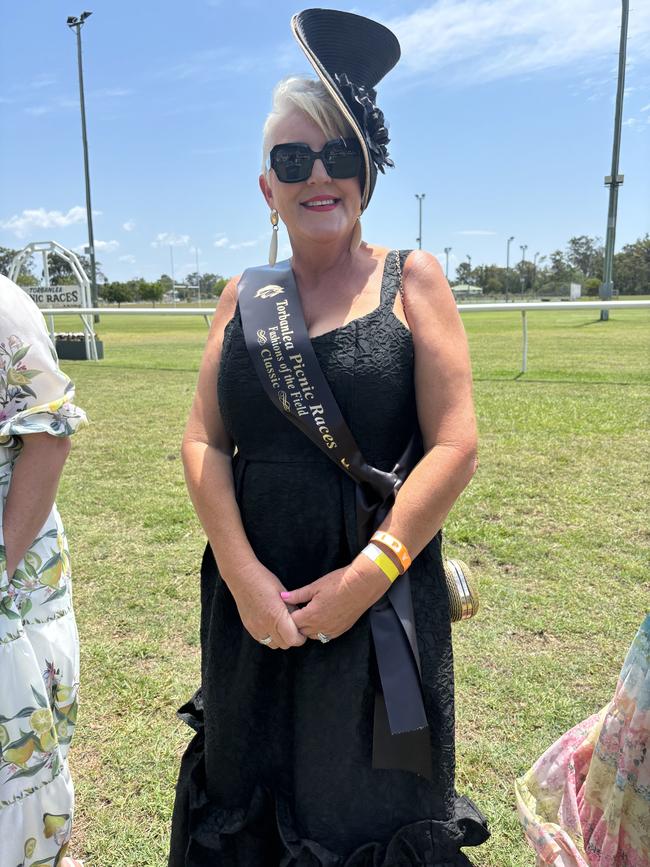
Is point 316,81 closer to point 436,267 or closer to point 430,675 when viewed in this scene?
point 436,267

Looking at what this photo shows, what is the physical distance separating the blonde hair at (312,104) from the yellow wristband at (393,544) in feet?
3.01

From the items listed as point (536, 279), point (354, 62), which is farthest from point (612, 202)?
point (536, 279)

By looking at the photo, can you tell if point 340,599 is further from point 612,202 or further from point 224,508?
point 612,202

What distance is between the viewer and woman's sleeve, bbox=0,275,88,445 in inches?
58.7

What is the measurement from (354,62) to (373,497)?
1.02 metres

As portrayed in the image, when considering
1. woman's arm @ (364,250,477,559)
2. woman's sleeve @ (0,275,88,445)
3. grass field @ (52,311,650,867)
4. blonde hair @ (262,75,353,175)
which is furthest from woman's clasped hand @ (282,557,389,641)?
grass field @ (52,311,650,867)

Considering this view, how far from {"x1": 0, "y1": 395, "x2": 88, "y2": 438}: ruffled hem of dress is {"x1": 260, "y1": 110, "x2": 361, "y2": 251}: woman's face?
69 centimetres

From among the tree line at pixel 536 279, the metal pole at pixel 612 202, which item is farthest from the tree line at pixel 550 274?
the metal pole at pixel 612 202

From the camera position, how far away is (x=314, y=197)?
1574 millimetres

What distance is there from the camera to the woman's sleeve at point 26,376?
1.49m

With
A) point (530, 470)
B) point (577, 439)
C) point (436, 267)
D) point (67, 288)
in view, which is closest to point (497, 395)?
point (577, 439)

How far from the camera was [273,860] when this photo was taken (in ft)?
5.47

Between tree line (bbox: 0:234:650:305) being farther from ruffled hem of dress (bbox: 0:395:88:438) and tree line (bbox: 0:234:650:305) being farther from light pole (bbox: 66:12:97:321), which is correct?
ruffled hem of dress (bbox: 0:395:88:438)

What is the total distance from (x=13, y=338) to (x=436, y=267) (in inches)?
38.7
